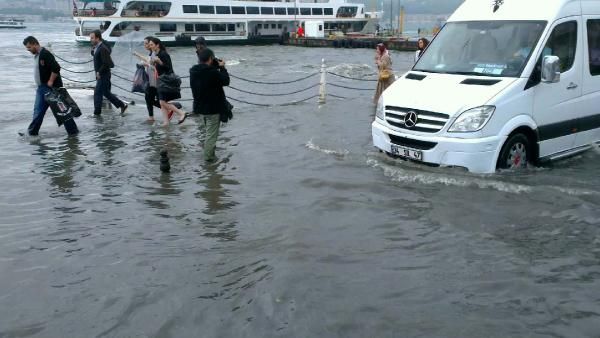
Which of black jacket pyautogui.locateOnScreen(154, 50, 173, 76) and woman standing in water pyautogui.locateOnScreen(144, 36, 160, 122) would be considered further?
woman standing in water pyautogui.locateOnScreen(144, 36, 160, 122)

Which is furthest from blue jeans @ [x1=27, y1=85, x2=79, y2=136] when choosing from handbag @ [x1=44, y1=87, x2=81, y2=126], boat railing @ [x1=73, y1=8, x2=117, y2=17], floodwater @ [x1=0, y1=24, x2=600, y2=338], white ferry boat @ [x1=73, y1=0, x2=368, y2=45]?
boat railing @ [x1=73, y1=8, x2=117, y2=17]

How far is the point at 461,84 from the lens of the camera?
22.4ft

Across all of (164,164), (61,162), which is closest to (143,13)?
(61,162)

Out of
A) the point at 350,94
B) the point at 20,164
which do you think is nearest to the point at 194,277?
the point at 20,164

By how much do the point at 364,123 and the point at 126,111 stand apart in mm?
5724

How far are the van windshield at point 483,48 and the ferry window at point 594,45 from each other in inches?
38.9

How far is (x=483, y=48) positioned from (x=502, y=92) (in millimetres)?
1161

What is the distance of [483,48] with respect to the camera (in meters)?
7.36

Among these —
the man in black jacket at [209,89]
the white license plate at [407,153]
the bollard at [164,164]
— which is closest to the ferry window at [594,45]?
the white license plate at [407,153]

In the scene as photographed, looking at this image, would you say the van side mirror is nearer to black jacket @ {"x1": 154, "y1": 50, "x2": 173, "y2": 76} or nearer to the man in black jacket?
the man in black jacket

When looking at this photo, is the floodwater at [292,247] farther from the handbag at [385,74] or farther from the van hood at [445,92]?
the handbag at [385,74]

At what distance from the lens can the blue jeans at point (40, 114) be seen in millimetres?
9695

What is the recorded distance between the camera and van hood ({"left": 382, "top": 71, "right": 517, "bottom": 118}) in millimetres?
6477

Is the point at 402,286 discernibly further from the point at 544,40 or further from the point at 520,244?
the point at 544,40
